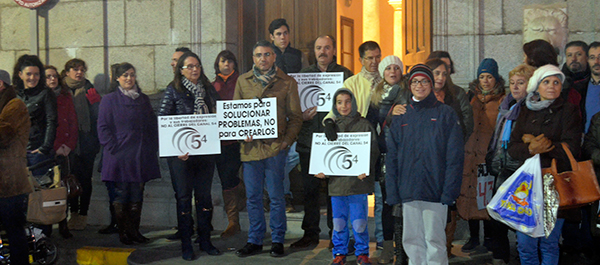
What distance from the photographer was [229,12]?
27.6 ft

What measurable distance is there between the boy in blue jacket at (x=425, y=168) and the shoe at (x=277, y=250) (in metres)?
1.56

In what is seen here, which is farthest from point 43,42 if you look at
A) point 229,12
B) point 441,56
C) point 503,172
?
point 503,172

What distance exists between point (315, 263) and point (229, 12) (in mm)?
3995

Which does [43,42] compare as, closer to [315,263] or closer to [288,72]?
[288,72]

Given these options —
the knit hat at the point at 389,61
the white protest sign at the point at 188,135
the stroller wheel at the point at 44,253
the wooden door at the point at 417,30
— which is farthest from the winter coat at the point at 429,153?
the stroller wheel at the point at 44,253

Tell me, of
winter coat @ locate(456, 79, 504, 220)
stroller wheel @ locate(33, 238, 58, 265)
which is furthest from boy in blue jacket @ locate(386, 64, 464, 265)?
stroller wheel @ locate(33, 238, 58, 265)

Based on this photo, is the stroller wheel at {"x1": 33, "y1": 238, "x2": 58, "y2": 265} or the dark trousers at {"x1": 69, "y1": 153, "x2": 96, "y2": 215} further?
the dark trousers at {"x1": 69, "y1": 153, "x2": 96, "y2": 215}

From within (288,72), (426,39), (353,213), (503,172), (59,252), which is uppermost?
(426,39)

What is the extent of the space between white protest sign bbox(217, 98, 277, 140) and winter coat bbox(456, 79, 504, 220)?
6.33 ft

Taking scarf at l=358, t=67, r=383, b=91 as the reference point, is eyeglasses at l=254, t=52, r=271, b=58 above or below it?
above

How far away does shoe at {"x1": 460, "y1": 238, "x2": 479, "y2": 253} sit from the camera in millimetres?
6367

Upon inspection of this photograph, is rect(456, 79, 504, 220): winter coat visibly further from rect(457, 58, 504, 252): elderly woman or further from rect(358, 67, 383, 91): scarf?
rect(358, 67, 383, 91): scarf

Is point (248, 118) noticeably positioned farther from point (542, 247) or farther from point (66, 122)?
point (542, 247)

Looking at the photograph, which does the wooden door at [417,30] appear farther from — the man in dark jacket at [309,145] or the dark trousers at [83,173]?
the dark trousers at [83,173]
